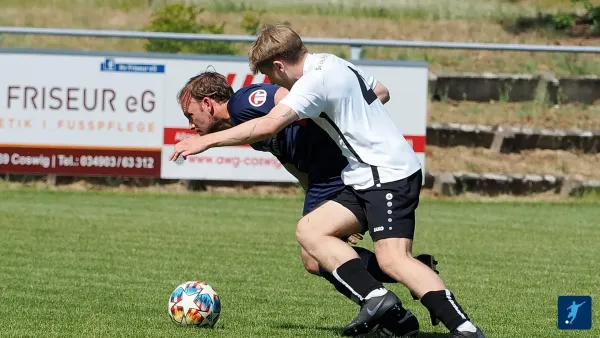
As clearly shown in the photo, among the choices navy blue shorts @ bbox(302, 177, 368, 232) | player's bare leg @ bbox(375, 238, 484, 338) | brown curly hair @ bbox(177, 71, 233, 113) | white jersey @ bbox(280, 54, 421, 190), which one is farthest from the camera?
brown curly hair @ bbox(177, 71, 233, 113)

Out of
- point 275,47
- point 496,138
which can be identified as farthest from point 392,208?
point 496,138

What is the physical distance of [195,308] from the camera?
22.1 feet

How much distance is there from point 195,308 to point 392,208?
1.32m

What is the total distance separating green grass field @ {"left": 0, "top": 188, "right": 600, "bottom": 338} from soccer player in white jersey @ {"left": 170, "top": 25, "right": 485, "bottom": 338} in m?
0.50

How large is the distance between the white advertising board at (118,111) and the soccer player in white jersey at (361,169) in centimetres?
909

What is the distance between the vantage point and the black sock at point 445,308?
5904mm

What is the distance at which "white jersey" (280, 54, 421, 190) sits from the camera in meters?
6.05

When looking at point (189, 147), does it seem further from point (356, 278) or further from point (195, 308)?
point (195, 308)

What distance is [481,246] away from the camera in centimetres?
1141

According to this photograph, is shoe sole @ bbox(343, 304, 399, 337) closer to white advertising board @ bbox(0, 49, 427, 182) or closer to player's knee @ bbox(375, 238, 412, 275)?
player's knee @ bbox(375, 238, 412, 275)

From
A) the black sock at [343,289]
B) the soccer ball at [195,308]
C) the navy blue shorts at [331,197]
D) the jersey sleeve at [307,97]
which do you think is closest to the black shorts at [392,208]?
the navy blue shorts at [331,197]

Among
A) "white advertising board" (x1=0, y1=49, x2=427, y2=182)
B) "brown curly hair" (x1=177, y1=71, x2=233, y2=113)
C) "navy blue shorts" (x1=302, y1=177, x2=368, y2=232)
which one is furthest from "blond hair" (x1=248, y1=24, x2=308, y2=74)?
"white advertising board" (x1=0, y1=49, x2=427, y2=182)

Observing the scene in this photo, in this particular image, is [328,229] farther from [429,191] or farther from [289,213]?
[429,191]

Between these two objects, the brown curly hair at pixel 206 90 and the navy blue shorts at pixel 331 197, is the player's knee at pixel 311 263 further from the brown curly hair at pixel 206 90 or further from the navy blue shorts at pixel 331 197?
the brown curly hair at pixel 206 90
